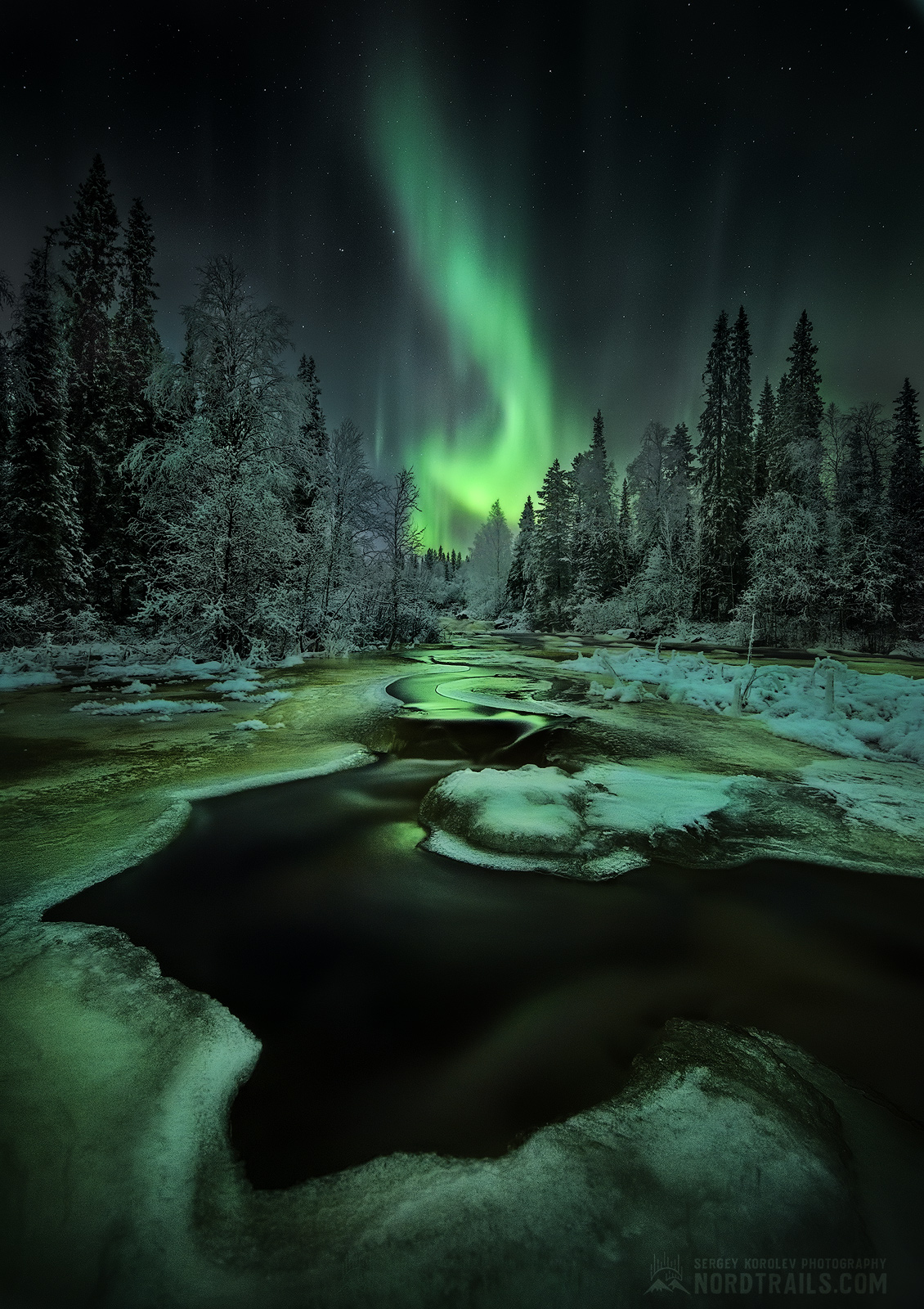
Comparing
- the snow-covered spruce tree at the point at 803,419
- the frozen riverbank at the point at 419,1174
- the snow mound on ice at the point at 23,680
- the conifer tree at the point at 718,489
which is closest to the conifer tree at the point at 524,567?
the conifer tree at the point at 718,489

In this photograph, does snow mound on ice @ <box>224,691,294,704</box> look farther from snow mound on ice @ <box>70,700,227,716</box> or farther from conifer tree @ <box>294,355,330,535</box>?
conifer tree @ <box>294,355,330,535</box>

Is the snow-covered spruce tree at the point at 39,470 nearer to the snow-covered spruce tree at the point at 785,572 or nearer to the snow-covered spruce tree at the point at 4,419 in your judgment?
the snow-covered spruce tree at the point at 4,419

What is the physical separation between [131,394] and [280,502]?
10652mm

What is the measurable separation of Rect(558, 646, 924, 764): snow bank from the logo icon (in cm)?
657

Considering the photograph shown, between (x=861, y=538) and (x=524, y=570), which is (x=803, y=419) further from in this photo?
(x=524, y=570)

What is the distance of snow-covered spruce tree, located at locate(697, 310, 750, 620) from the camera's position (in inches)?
1197

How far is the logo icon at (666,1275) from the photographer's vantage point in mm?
1324

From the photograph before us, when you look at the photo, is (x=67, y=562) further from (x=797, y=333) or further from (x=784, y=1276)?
(x=797, y=333)

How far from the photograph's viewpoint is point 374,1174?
1.59 metres

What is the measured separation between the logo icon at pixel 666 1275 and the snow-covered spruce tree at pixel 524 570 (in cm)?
4738

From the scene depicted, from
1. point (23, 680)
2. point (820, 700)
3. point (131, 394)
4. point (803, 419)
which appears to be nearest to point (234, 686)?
point (23, 680)

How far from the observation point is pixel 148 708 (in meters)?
8.31

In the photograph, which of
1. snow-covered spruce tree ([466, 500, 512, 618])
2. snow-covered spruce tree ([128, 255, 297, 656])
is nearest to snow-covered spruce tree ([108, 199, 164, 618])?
snow-covered spruce tree ([128, 255, 297, 656])

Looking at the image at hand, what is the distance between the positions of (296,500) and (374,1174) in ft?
77.3
